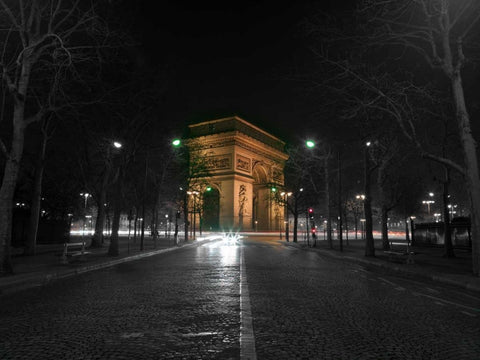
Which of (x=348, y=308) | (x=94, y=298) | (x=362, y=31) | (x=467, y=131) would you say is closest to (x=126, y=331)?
(x=94, y=298)

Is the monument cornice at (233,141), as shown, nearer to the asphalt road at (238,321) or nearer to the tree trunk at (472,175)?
the tree trunk at (472,175)

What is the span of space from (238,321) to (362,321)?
1.89 m

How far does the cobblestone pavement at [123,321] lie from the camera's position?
4605mm

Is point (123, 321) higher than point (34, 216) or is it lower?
lower

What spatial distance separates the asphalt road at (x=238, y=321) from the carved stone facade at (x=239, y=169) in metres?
47.4

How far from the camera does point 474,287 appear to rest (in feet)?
33.2

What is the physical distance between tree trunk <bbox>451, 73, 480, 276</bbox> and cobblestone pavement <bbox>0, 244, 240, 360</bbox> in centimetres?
769

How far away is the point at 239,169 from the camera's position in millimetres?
63781

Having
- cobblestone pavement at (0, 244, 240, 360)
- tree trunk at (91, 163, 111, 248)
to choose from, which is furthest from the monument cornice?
cobblestone pavement at (0, 244, 240, 360)

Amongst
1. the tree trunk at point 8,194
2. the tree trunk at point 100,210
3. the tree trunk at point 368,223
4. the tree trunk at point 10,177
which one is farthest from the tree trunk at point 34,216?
the tree trunk at point 368,223

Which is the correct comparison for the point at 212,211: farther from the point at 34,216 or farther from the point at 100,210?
the point at 34,216

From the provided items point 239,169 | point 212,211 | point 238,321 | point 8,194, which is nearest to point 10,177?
point 8,194

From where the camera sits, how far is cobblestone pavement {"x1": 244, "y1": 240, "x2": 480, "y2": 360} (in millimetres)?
4625

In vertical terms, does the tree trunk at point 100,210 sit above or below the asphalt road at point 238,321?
above
